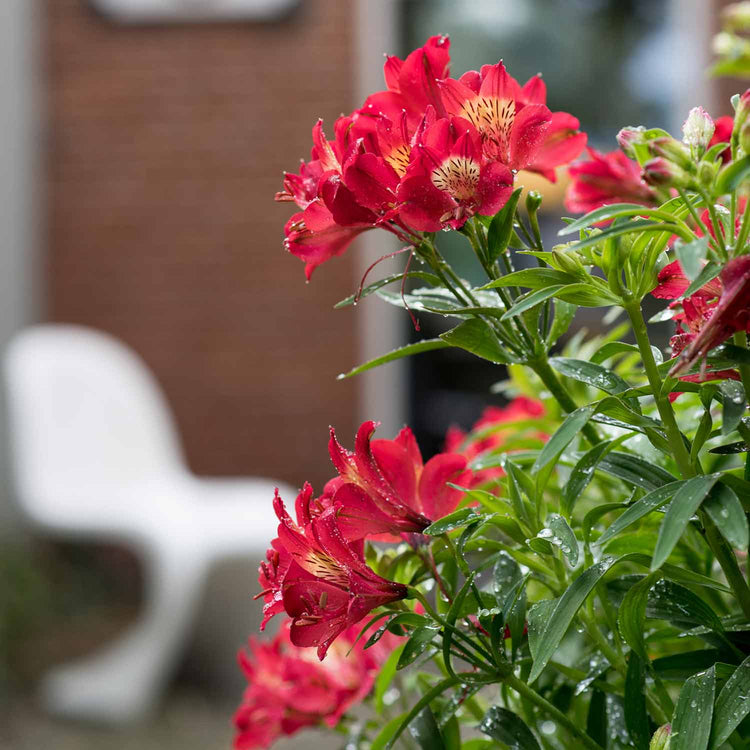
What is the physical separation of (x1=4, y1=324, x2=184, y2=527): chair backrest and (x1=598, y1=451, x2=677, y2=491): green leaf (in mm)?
2646

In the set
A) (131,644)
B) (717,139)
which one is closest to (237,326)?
(131,644)

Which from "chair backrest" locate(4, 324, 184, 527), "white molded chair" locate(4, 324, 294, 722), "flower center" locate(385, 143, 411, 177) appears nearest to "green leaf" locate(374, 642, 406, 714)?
"flower center" locate(385, 143, 411, 177)

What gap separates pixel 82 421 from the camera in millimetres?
3195

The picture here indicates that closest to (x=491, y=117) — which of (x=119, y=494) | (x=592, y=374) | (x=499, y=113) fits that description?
(x=499, y=113)

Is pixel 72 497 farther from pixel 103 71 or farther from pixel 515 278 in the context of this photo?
pixel 515 278

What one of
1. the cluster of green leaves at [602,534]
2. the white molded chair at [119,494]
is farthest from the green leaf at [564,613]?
the white molded chair at [119,494]

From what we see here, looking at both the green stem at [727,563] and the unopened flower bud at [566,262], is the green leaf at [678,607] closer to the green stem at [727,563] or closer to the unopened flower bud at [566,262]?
the green stem at [727,563]

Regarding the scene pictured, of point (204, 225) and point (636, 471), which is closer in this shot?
point (636, 471)

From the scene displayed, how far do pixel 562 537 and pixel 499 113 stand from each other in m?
0.16

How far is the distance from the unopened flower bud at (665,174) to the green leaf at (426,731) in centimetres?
22

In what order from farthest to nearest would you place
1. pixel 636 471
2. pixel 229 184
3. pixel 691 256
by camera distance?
pixel 229 184 < pixel 636 471 < pixel 691 256

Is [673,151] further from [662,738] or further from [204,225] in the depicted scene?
[204,225]

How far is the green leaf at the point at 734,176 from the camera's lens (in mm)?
305

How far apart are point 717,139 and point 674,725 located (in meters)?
0.26
